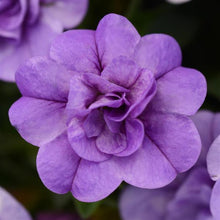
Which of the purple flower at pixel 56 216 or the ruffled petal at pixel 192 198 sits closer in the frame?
the ruffled petal at pixel 192 198

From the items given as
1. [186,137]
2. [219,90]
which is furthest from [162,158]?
[219,90]

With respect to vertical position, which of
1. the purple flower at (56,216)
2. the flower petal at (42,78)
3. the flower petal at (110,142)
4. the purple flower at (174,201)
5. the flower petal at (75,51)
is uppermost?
the flower petal at (75,51)

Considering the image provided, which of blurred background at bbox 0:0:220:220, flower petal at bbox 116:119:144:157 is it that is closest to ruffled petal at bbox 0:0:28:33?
blurred background at bbox 0:0:220:220

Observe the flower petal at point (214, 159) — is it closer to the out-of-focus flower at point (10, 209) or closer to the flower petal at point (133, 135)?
the flower petal at point (133, 135)

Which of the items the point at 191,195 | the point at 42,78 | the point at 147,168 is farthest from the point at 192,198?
the point at 42,78

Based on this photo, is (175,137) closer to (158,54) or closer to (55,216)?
(158,54)

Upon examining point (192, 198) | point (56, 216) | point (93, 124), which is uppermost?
point (93, 124)

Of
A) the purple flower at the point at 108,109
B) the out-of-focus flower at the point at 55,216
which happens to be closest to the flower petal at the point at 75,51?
the purple flower at the point at 108,109

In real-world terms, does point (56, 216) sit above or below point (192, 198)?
below
